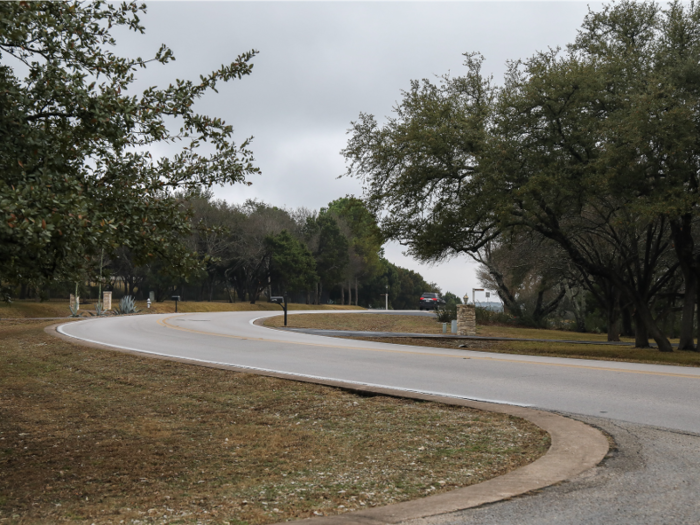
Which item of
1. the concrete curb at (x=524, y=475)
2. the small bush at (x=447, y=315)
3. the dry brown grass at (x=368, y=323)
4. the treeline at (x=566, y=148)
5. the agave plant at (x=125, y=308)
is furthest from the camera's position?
the agave plant at (x=125, y=308)

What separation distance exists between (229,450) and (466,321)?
22.5 m

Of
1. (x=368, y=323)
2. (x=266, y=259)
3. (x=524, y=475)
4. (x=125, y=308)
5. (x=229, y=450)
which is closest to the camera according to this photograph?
(x=524, y=475)

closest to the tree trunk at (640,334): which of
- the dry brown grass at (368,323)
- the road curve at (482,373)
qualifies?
the dry brown grass at (368,323)

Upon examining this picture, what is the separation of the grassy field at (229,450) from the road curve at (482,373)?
1.52 metres

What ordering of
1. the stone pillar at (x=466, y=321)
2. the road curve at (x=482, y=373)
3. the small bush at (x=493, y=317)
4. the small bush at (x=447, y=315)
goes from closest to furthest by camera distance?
the road curve at (x=482, y=373)
the stone pillar at (x=466, y=321)
the small bush at (x=447, y=315)
the small bush at (x=493, y=317)

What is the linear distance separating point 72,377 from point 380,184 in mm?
12660

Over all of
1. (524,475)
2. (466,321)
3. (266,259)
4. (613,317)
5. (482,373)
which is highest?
(266,259)

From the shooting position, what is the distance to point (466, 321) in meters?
27.8

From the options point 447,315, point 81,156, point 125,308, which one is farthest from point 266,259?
point 81,156

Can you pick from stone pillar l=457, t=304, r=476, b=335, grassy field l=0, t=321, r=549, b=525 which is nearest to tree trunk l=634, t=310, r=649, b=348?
stone pillar l=457, t=304, r=476, b=335

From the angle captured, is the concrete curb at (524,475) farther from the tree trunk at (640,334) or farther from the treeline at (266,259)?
the treeline at (266,259)

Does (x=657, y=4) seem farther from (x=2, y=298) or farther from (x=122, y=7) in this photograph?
(x=2, y=298)

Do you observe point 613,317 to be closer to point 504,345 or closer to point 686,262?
point 686,262

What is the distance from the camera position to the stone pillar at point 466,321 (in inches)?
1087
